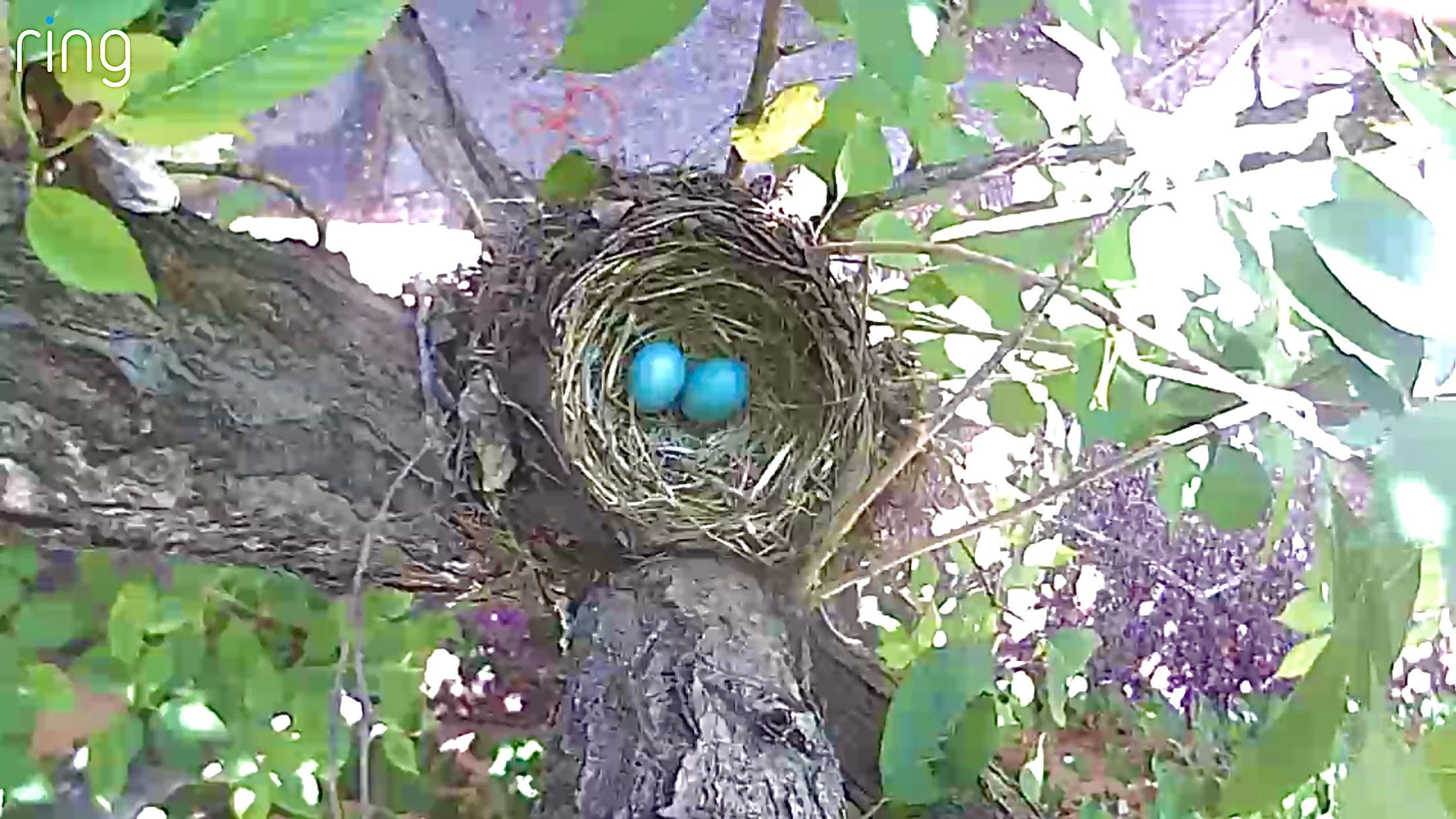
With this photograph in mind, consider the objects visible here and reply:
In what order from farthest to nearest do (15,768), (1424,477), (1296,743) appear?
(15,768) < (1296,743) < (1424,477)

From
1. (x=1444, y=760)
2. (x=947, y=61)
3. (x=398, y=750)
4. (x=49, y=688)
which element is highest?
(x=947, y=61)

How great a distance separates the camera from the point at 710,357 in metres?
0.61

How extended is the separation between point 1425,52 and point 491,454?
406 mm

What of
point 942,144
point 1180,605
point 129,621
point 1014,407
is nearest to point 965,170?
point 942,144

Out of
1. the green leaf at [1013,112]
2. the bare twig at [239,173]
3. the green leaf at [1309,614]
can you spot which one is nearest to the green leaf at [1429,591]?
the green leaf at [1309,614]

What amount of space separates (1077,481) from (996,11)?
19 centimetres

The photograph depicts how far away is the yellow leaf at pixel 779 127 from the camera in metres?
0.55

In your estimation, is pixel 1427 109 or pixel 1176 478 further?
pixel 1176 478

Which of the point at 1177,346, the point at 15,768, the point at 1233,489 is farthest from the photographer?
the point at 15,768

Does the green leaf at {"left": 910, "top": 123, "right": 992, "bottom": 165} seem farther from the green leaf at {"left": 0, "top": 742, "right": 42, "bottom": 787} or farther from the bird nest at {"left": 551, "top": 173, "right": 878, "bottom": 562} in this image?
the green leaf at {"left": 0, "top": 742, "right": 42, "bottom": 787}

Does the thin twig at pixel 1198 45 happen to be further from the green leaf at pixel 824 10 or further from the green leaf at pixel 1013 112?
the green leaf at pixel 824 10

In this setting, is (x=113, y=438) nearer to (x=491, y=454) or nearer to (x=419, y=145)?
(x=491, y=454)

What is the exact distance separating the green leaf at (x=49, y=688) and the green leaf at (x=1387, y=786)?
613 millimetres

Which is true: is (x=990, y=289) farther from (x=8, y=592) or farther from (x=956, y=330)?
(x=8, y=592)
